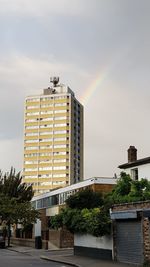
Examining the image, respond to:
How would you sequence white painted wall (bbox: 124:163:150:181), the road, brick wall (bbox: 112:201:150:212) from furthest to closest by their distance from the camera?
white painted wall (bbox: 124:163:150:181) → the road → brick wall (bbox: 112:201:150:212)

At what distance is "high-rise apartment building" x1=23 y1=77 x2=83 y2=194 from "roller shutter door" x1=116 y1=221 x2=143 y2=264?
13425 cm

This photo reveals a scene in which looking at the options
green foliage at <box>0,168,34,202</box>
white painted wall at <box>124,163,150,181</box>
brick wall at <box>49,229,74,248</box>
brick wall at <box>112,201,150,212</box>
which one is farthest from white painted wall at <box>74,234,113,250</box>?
green foliage at <box>0,168,34,202</box>

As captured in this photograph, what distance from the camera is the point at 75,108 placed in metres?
176

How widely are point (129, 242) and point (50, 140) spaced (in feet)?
467

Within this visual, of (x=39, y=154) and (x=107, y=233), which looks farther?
(x=39, y=154)

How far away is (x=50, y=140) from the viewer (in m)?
170

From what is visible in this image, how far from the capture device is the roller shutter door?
26.7m

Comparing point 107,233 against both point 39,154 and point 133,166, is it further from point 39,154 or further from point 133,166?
point 39,154

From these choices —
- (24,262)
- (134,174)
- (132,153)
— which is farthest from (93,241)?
(132,153)

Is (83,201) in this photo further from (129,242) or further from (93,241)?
(129,242)

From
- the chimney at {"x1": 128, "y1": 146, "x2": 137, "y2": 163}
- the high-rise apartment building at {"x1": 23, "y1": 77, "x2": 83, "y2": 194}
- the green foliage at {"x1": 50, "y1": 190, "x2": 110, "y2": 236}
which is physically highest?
the high-rise apartment building at {"x1": 23, "y1": 77, "x2": 83, "y2": 194}

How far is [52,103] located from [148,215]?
482 feet

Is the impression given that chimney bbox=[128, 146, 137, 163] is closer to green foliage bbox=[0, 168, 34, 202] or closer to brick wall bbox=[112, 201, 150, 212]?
brick wall bbox=[112, 201, 150, 212]

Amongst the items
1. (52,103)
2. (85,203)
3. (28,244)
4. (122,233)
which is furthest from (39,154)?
(122,233)
